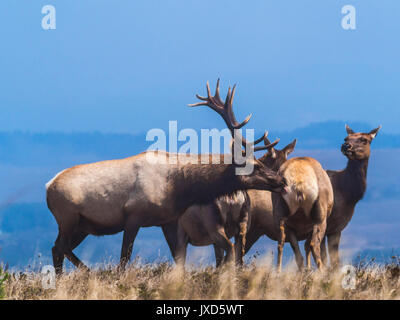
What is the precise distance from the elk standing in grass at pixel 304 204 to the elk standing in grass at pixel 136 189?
26 centimetres

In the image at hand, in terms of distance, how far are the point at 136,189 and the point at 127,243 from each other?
96cm

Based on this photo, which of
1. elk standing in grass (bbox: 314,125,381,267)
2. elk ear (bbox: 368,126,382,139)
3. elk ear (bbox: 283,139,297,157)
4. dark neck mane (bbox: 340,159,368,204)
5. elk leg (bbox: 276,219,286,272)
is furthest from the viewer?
elk ear (bbox: 368,126,382,139)

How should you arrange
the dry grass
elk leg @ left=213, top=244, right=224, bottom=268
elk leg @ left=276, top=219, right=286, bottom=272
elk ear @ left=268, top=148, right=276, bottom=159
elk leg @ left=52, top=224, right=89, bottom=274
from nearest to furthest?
1. the dry grass
2. elk leg @ left=276, top=219, right=286, bottom=272
3. elk leg @ left=213, top=244, right=224, bottom=268
4. elk leg @ left=52, top=224, right=89, bottom=274
5. elk ear @ left=268, top=148, right=276, bottom=159

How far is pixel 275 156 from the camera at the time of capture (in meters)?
13.1

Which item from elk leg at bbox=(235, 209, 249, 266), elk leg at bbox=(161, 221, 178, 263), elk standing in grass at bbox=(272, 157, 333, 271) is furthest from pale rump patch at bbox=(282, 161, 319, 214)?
elk leg at bbox=(161, 221, 178, 263)

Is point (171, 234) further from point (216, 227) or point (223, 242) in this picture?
point (223, 242)

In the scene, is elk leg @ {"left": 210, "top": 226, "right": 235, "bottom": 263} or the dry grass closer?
the dry grass

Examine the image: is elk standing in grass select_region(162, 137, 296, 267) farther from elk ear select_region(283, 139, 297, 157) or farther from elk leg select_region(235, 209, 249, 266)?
elk ear select_region(283, 139, 297, 157)

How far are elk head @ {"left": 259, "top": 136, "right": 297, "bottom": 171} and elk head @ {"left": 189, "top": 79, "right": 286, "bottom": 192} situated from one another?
40 centimetres

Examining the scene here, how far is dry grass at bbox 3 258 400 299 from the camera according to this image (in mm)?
9648

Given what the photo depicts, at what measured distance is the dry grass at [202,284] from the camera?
9.65m
